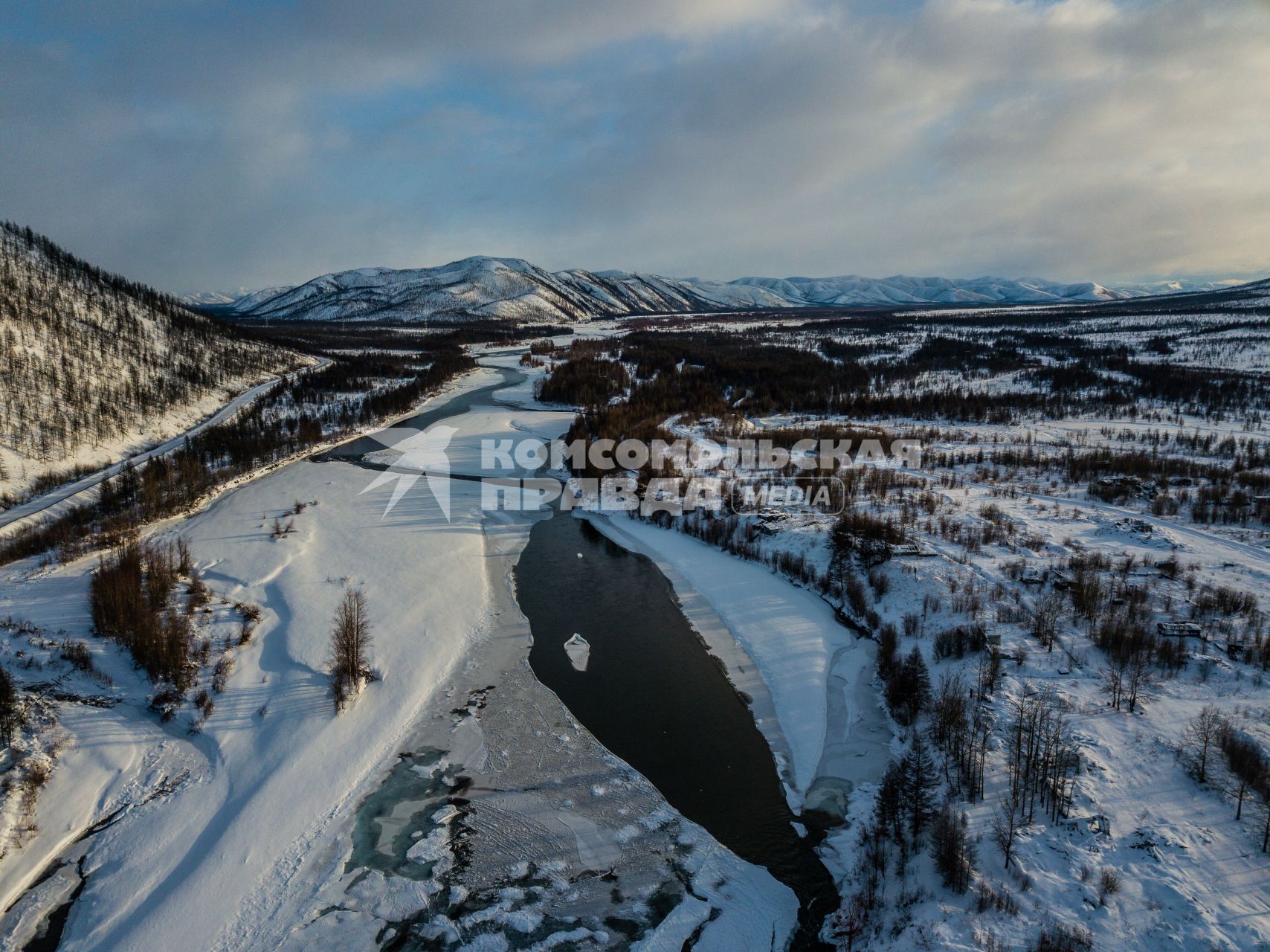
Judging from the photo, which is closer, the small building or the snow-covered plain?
the snow-covered plain

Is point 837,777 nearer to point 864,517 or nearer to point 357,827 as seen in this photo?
point 357,827

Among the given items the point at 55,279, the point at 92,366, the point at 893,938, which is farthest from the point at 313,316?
the point at 893,938

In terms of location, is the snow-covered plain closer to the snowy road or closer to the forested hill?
the snowy road

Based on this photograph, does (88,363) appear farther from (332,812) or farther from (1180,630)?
(1180,630)

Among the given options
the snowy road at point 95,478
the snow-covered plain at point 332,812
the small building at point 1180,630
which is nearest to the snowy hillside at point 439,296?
the snowy road at point 95,478

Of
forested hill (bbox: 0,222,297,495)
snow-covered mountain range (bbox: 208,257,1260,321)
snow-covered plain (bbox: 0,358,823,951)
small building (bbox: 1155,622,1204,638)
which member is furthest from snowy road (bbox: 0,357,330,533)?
snow-covered mountain range (bbox: 208,257,1260,321)

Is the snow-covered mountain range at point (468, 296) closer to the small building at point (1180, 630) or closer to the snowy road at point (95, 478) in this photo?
the snowy road at point (95, 478)
